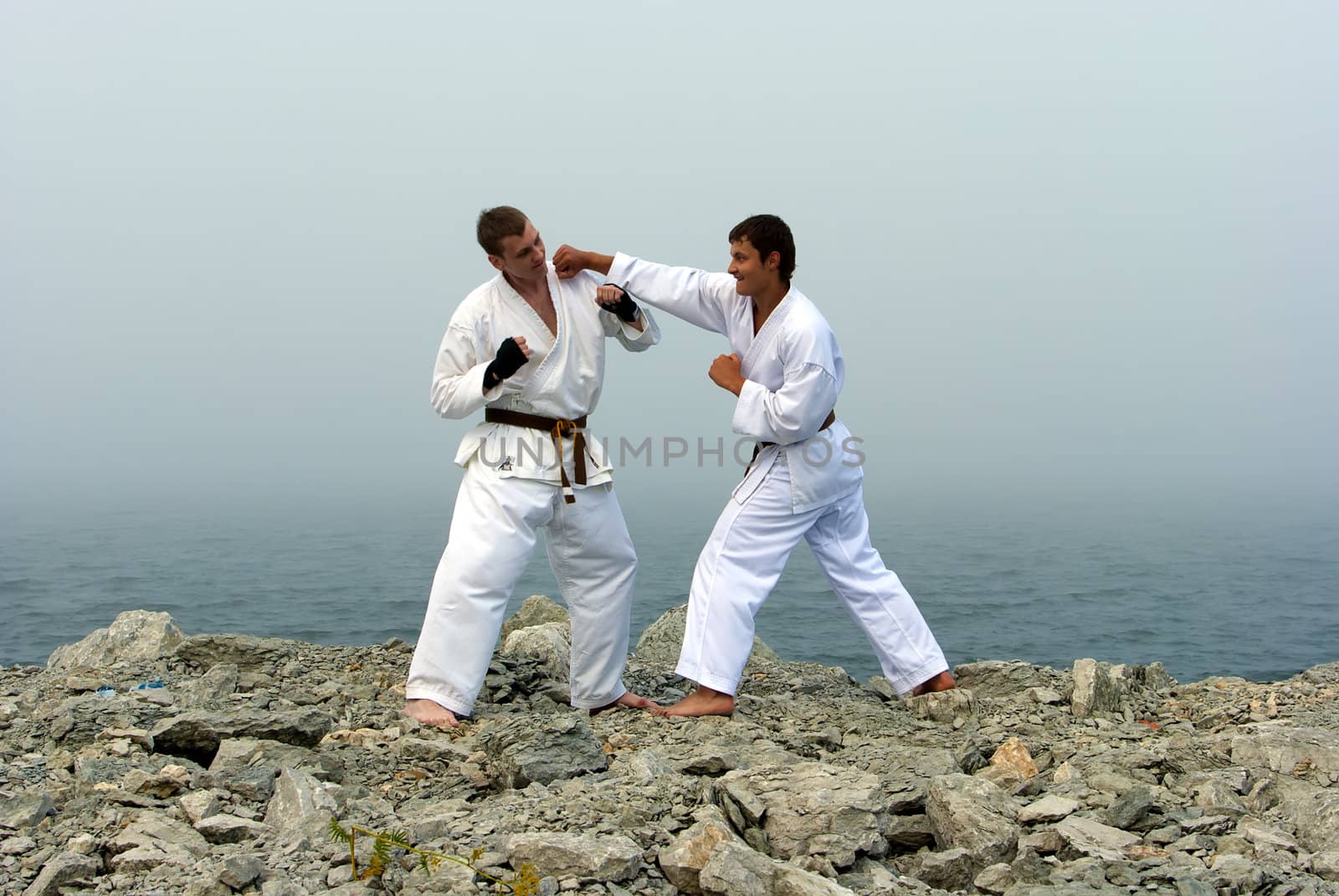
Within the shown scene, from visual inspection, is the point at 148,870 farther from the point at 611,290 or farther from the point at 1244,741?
the point at 1244,741

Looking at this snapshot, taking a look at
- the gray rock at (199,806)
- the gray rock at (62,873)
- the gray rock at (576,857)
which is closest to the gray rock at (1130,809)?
the gray rock at (576,857)

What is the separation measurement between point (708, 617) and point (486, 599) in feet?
3.29

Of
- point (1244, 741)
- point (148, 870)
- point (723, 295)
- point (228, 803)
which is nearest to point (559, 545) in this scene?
point (723, 295)

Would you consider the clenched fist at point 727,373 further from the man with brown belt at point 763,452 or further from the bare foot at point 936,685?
the bare foot at point 936,685

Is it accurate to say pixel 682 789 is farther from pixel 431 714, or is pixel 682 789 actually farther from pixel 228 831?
pixel 431 714

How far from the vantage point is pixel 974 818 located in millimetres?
3574

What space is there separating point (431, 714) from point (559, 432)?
1.37 metres

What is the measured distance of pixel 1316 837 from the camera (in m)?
3.62

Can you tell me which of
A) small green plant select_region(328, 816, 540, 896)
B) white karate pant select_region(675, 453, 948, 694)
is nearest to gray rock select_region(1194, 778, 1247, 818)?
white karate pant select_region(675, 453, 948, 694)

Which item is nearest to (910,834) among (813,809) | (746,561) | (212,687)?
(813,809)

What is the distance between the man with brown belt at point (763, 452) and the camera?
200 inches

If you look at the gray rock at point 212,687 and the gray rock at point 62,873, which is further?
the gray rock at point 212,687

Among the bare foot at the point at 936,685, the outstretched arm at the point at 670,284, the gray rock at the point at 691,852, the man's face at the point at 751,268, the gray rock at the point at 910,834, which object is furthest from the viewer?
the bare foot at the point at 936,685

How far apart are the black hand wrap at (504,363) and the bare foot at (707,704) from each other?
5.44 feet
